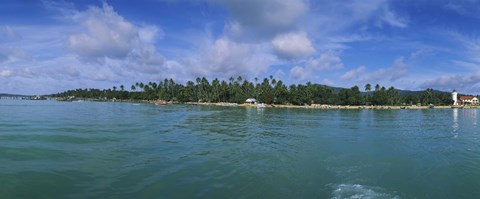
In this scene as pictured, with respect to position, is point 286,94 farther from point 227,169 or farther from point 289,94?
point 227,169

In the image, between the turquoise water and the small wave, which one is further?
the turquoise water

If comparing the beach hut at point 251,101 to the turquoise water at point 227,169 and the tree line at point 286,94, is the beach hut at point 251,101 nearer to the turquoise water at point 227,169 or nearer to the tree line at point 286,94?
Result: the tree line at point 286,94

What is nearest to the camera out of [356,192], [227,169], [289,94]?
[356,192]

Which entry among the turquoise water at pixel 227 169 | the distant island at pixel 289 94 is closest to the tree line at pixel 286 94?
the distant island at pixel 289 94

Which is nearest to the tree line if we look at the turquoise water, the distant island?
the distant island

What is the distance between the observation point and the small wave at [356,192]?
42.3ft

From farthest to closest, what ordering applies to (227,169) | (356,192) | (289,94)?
(289,94), (227,169), (356,192)

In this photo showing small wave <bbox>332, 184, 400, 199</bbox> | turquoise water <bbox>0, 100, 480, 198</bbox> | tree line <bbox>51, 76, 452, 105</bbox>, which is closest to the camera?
small wave <bbox>332, 184, 400, 199</bbox>

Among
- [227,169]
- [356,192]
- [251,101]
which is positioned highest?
[251,101]

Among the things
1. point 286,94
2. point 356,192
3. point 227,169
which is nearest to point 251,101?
point 286,94

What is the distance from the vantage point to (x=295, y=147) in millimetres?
24984

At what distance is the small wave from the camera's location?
42.3 feet

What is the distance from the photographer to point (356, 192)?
13367 millimetres

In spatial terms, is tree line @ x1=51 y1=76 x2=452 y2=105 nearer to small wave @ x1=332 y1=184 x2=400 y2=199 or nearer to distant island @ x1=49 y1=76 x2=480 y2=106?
distant island @ x1=49 y1=76 x2=480 y2=106
